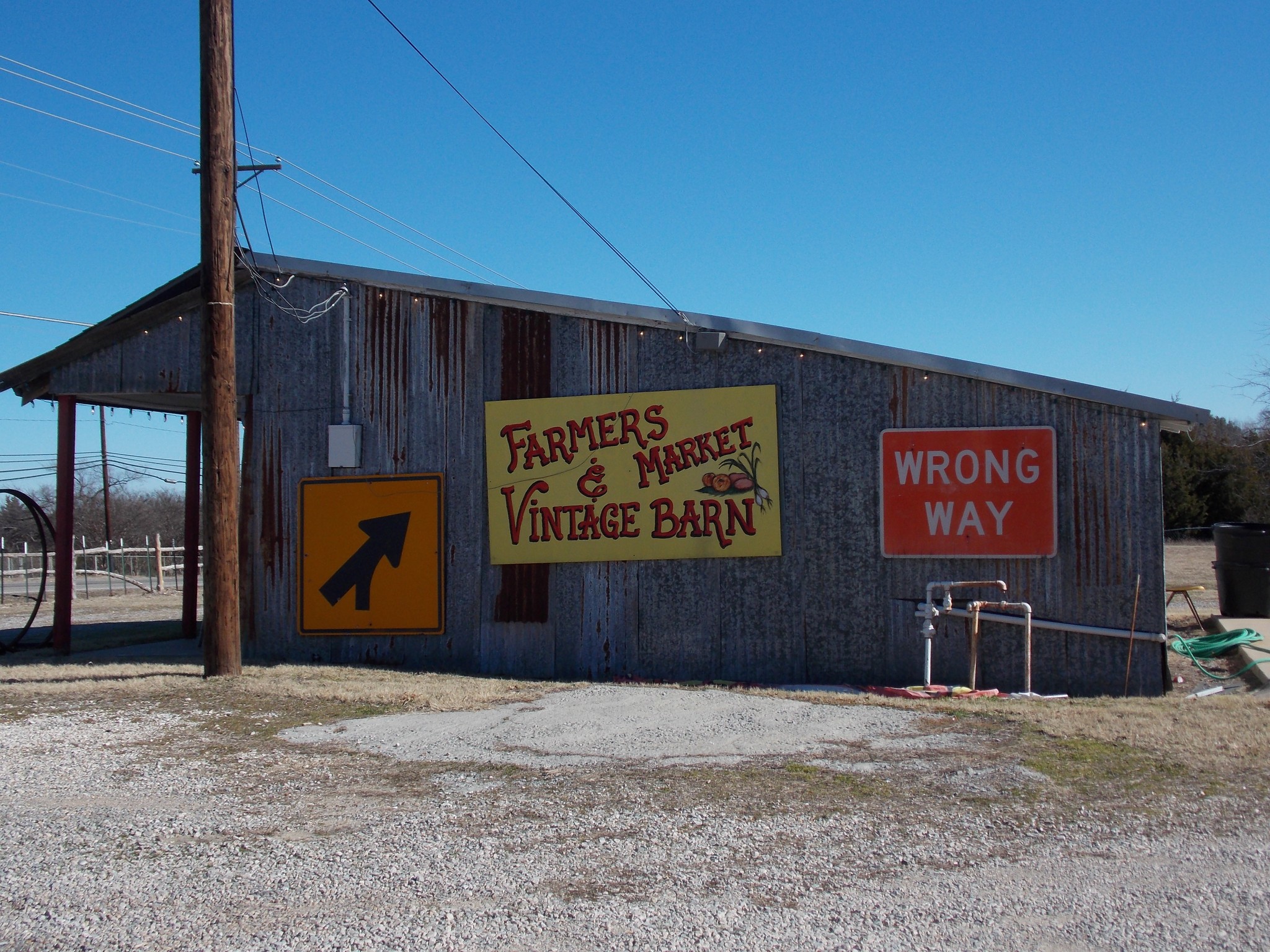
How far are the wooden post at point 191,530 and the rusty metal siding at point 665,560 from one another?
10.2 ft

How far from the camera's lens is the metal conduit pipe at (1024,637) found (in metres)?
9.41

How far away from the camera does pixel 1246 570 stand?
15031mm

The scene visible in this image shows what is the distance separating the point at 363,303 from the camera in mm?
11914

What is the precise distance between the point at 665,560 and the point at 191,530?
8.35 meters

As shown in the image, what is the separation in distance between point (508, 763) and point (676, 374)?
5306 mm

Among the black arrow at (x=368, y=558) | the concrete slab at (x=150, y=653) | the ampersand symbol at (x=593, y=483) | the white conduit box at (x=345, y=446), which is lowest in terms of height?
the concrete slab at (x=150, y=653)

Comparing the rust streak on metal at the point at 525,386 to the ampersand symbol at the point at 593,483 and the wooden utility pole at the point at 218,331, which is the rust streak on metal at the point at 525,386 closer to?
the ampersand symbol at the point at 593,483

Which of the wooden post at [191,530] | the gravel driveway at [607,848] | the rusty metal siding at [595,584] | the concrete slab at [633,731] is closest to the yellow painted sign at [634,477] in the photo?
the rusty metal siding at [595,584]

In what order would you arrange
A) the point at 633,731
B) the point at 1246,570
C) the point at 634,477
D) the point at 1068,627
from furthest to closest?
the point at 1246,570 → the point at 634,477 → the point at 1068,627 → the point at 633,731

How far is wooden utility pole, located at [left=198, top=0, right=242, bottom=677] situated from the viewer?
971 cm

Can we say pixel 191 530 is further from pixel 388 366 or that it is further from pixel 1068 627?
pixel 1068 627

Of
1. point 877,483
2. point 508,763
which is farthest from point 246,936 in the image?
point 877,483

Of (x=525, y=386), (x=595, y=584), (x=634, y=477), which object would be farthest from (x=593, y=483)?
(x=525, y=386)

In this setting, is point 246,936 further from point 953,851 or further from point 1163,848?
point 1163,848
